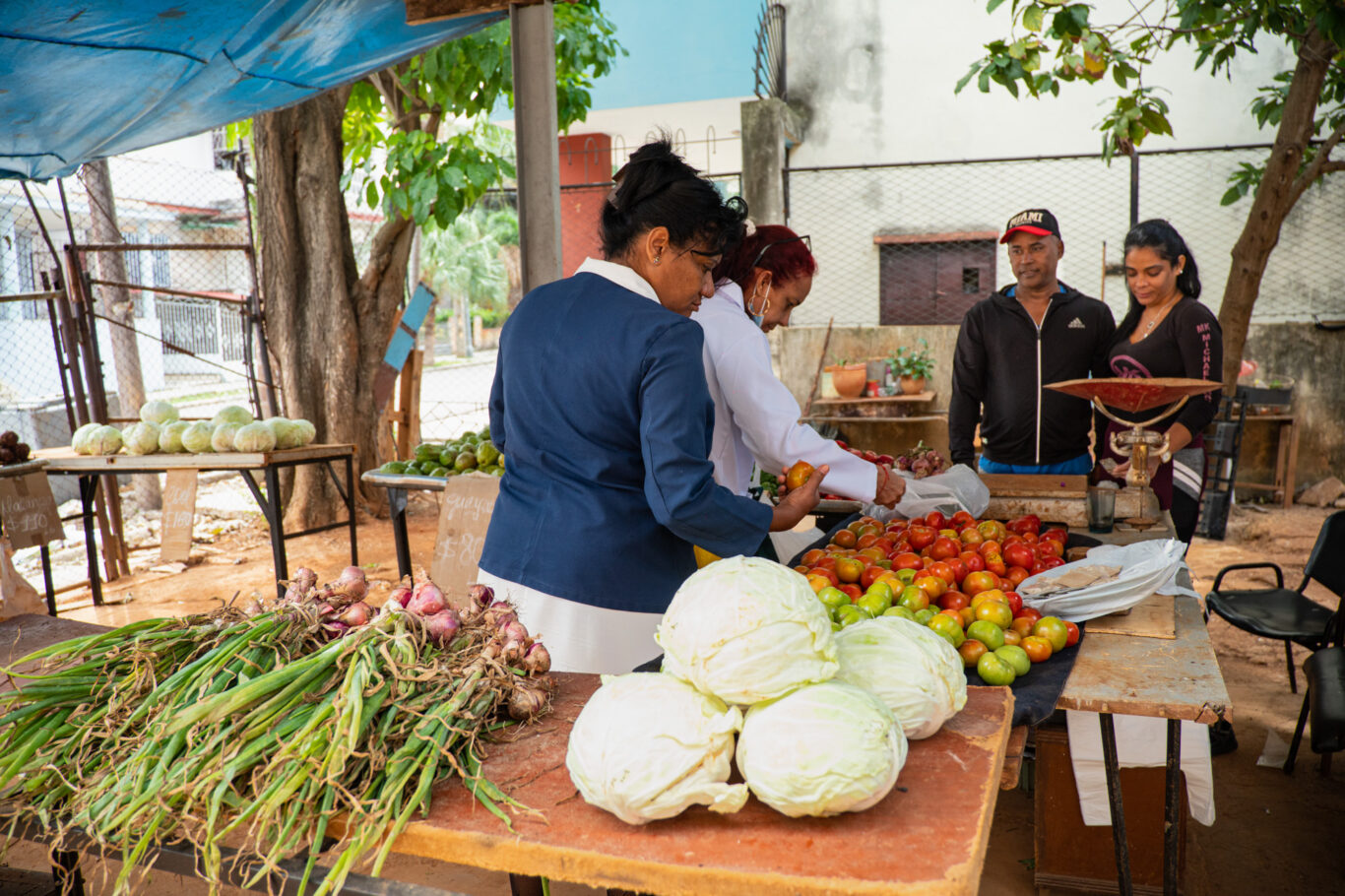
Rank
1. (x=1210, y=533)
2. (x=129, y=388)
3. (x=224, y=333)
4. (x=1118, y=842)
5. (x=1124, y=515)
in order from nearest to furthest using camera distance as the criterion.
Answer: (x=1118, y=842), (x=1124, y=515), (x=1210, y=533), (x=129, y=388), (x=224, y=333)

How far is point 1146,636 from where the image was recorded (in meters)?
2.22

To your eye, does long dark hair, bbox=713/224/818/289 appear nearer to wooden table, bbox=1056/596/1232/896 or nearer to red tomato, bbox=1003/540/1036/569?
red tomato, bbox=1003/540/1036/569

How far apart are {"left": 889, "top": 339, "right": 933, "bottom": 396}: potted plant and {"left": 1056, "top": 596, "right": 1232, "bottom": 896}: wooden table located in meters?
7.20

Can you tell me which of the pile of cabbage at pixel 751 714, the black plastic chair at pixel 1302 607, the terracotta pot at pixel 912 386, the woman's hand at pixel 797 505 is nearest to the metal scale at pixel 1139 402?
the black plastic chair at pixel 1302 607

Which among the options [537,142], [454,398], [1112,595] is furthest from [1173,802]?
[454,398]

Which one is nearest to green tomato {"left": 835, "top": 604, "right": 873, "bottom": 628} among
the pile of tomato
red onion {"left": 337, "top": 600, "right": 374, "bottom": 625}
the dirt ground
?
the pile of tomato

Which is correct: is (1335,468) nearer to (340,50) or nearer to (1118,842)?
(1118,842)

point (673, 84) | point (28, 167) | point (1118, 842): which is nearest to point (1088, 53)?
point (1118, 842)

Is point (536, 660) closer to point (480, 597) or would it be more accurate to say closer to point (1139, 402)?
point (480, 597)

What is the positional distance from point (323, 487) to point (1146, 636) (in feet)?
23.7

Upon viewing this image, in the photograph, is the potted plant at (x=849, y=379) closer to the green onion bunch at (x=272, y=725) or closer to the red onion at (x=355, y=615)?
the green onion bunch at (x=272, y=725)

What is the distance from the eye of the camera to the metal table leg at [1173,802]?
1969mm

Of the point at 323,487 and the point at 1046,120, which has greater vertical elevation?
the point at 1046,120

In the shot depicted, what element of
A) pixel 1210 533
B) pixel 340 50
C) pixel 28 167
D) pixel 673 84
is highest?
pixel 673 84
